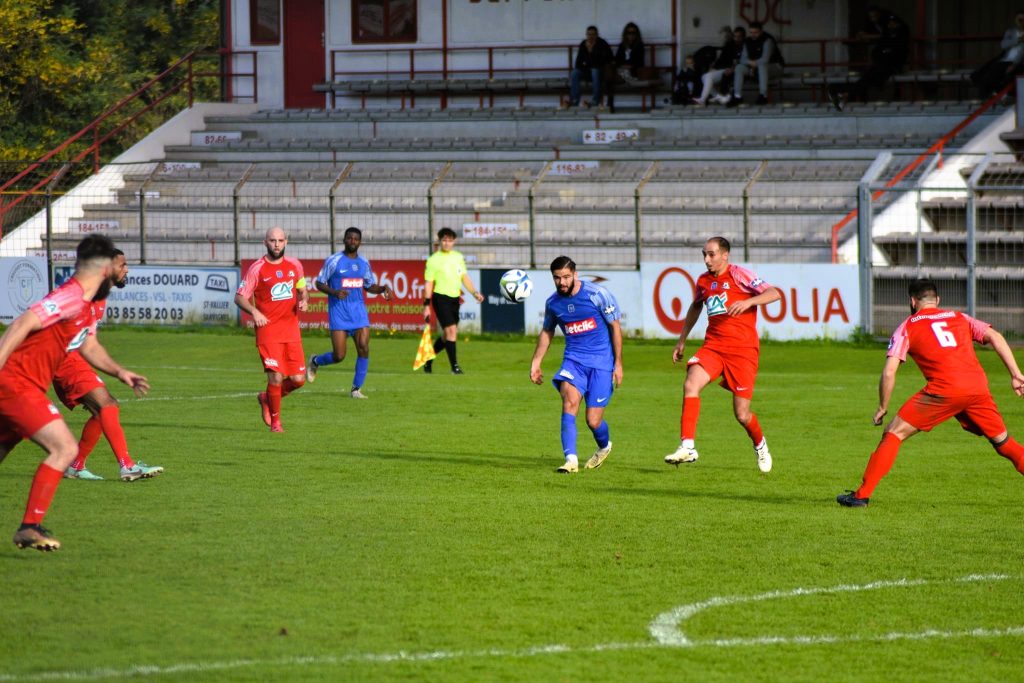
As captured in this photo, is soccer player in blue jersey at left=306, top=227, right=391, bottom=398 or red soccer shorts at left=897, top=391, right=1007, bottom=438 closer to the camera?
red soccer shorts at left=897, top=391, right=1007, bottom=438

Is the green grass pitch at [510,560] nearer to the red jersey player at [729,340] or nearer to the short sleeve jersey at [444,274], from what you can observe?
the red jersey player at [729,340]

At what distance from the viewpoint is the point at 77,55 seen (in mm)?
43031

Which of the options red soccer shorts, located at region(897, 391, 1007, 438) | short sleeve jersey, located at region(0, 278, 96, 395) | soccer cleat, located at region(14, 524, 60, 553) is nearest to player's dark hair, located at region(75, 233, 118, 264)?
short sleeve jersey, located at region(0, 278, 96, 395)

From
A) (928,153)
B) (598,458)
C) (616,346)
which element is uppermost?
(928,153)

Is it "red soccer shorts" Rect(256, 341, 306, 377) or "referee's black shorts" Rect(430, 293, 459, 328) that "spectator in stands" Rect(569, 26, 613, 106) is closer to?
"referee's black shorts" Rect(430, 293, 459, 328)

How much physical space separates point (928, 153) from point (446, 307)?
11.6m

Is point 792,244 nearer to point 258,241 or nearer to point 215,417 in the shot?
point 258,241

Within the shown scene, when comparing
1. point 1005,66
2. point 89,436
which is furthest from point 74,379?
point 1005,66

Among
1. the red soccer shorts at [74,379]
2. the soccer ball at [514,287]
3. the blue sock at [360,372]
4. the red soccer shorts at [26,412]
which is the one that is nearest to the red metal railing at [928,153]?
the blue sock at [360,372]

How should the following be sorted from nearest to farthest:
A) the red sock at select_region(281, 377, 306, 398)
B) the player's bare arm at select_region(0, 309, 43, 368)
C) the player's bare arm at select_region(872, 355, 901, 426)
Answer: the player's bare arm at select_region(0, 309, 43, 368), the player's bare arm at select_region(872, 355, 901, 426), the red sock at select_region(281, 377, 306, 398)

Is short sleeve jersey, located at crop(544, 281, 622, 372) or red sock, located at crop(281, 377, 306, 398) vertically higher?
short sleeve jersey, located at crop(544, 281, 622, 372)

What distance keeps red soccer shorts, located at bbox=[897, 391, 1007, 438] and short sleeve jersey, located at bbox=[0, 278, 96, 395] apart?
5.55 m

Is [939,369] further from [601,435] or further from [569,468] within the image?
[569,468]

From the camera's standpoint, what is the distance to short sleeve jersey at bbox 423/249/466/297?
2119 centimetres
